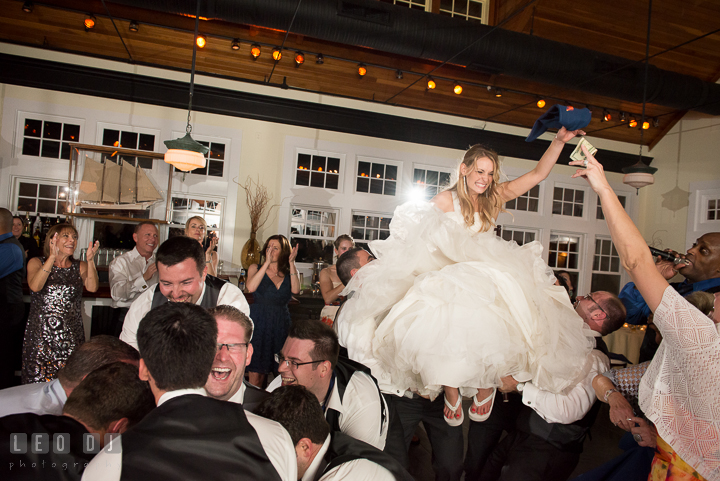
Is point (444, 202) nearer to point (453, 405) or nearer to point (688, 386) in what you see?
point (453, 405)

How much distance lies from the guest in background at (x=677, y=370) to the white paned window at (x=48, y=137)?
24.3 ft

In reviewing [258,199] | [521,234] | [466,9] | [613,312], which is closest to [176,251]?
[613,312]

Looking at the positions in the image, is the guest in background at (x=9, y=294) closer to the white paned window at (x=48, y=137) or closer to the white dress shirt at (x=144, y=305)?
the white dress shirt at (x=144, y=305)

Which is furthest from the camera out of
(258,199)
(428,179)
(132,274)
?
(428,179)

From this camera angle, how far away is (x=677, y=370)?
141 centimetres

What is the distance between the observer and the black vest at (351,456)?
1.63m

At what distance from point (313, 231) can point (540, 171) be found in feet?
18.5

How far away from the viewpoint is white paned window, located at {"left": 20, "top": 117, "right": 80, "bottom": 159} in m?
6.54

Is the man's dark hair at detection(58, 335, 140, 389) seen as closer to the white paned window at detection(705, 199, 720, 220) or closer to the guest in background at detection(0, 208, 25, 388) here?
the guest in background at detection(0, 208, 25, 388)

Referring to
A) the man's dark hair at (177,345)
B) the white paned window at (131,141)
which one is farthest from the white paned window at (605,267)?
the man's dark hair at (177,345)

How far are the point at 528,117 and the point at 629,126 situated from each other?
7.60ft

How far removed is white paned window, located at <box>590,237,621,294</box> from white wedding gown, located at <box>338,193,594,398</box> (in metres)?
8.43

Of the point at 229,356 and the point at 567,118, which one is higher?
the point at 567,118

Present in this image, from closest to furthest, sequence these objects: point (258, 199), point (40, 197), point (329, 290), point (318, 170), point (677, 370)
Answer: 1. point (677, 370)
2. point (329, 290)
3. point (40, 197)
4. point (258, 199)
5. point (318, 170)
